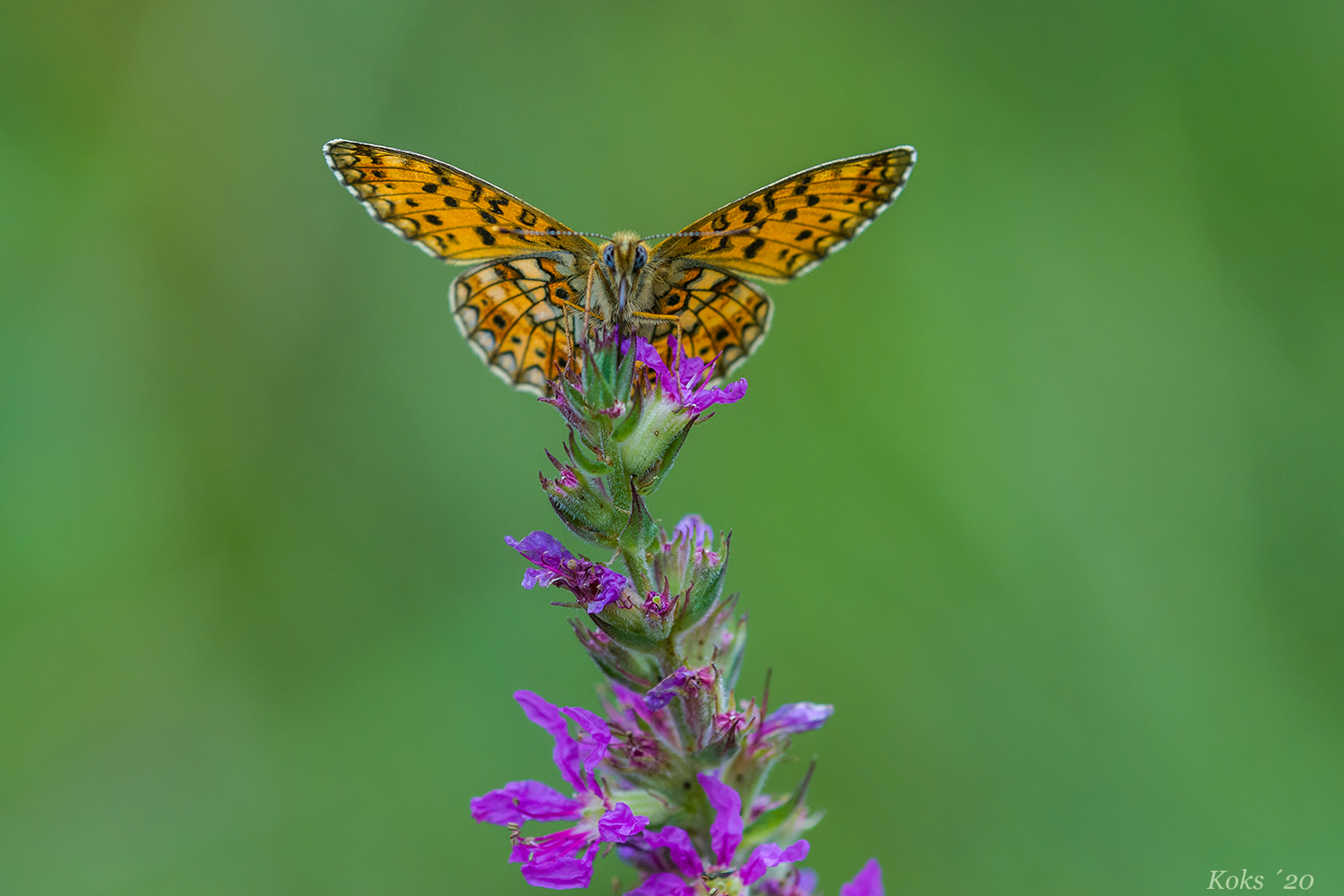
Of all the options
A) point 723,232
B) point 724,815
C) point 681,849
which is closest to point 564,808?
point 681,849

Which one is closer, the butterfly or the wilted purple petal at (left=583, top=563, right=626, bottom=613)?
the wilted purple petal at (left=583, top=563, right=626, bottom=613)

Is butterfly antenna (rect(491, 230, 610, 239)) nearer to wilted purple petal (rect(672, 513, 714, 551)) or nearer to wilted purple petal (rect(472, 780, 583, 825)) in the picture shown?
wilted purple petal (rect(672, 513, 714, 551))

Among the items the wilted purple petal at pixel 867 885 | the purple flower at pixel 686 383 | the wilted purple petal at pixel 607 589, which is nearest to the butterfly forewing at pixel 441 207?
the purple flower at pixel 686 383

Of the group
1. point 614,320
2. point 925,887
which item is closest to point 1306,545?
point 925,887

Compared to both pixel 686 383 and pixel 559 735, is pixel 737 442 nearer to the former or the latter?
pixel 686 383

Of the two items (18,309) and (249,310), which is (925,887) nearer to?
(249,310)
